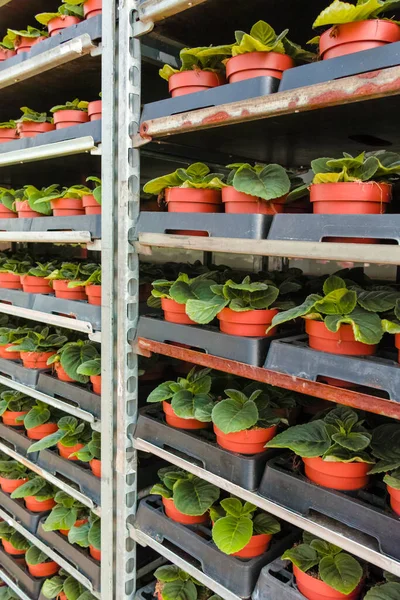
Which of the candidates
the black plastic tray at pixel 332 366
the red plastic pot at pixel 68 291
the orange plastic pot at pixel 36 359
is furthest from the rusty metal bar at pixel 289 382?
the orange plastic pot at pixel 36 359

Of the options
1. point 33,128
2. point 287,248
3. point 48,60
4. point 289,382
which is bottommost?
point 289,382

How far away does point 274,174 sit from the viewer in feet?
3.99

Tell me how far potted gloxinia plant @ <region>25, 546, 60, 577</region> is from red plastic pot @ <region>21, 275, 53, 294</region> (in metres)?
1.12

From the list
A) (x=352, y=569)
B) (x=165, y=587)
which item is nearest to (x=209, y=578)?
(x=165, y=587)

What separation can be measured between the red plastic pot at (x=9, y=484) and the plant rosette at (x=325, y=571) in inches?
53.2

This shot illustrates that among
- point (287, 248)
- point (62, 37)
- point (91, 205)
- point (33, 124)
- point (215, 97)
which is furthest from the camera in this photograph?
point (33, 124)

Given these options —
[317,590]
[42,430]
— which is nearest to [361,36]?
[317,590]

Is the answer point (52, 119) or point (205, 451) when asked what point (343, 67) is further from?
point (52, 119)

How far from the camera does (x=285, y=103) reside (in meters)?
1.06

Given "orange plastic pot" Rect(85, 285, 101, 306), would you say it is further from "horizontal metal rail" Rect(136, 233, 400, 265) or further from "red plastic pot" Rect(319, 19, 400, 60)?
"red plastic pot" Rect(319, 19, 400, 60)

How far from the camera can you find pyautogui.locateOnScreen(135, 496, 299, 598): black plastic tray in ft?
4.14

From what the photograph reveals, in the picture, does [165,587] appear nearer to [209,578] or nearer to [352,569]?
[209,578]

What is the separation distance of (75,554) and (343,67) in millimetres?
1824

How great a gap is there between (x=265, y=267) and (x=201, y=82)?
101cm
